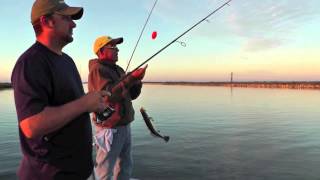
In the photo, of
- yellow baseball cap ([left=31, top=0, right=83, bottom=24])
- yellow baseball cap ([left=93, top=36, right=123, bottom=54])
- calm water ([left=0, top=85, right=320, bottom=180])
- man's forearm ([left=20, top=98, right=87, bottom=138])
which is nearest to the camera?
man's forearm ([left=20, top=98, right=87, bottom=138])

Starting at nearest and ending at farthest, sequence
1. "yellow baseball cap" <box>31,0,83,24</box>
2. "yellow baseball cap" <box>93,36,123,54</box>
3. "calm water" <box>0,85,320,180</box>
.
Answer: "yellow baseball cap" <box>31,0,83,24</box>
"yellow baseball cap" <box>93,36,123,54</box>
"calm water" <box>0,85,320,180</box>

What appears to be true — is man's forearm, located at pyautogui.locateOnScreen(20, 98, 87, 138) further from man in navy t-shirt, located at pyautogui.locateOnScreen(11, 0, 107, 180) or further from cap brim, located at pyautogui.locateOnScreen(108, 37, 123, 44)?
cap brim, located at pyautogui.locateOnScreen(108, 37, 123, 44)

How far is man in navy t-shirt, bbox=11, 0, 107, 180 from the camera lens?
105 inches

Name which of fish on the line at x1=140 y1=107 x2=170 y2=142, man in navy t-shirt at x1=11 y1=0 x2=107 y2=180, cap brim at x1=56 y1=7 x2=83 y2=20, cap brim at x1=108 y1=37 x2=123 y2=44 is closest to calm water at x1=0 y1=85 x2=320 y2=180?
fish on the line at x1=140 y1=107 x2=170 y2=142

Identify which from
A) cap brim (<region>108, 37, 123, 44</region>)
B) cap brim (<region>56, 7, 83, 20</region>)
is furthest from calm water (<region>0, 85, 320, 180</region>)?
cap brim (<region>56, 7, 83, 20</region>)

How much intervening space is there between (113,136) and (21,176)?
267 centimetres

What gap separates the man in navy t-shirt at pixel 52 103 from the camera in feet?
8.71

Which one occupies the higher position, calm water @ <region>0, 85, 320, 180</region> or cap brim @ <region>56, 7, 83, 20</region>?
cap brim @ <region>56, 7, 83, 20</region>

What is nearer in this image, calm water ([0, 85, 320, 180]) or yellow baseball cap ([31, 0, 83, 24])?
yellow baseball cap ([31, 0, 83, 24])

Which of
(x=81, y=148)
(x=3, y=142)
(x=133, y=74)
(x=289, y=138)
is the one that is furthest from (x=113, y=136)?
(x=289, y=138)

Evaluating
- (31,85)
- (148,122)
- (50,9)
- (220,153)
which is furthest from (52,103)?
(220,153)

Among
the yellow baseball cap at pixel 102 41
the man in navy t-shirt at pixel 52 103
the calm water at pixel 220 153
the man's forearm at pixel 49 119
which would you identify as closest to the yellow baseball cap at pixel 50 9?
the man in navy t-shirt at pixel 52 103

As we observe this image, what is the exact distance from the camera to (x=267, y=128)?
68.1 feet

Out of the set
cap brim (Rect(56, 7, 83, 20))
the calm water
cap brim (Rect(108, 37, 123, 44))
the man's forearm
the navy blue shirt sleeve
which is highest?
cap brim (Rect(108, 37, 123, 44))
